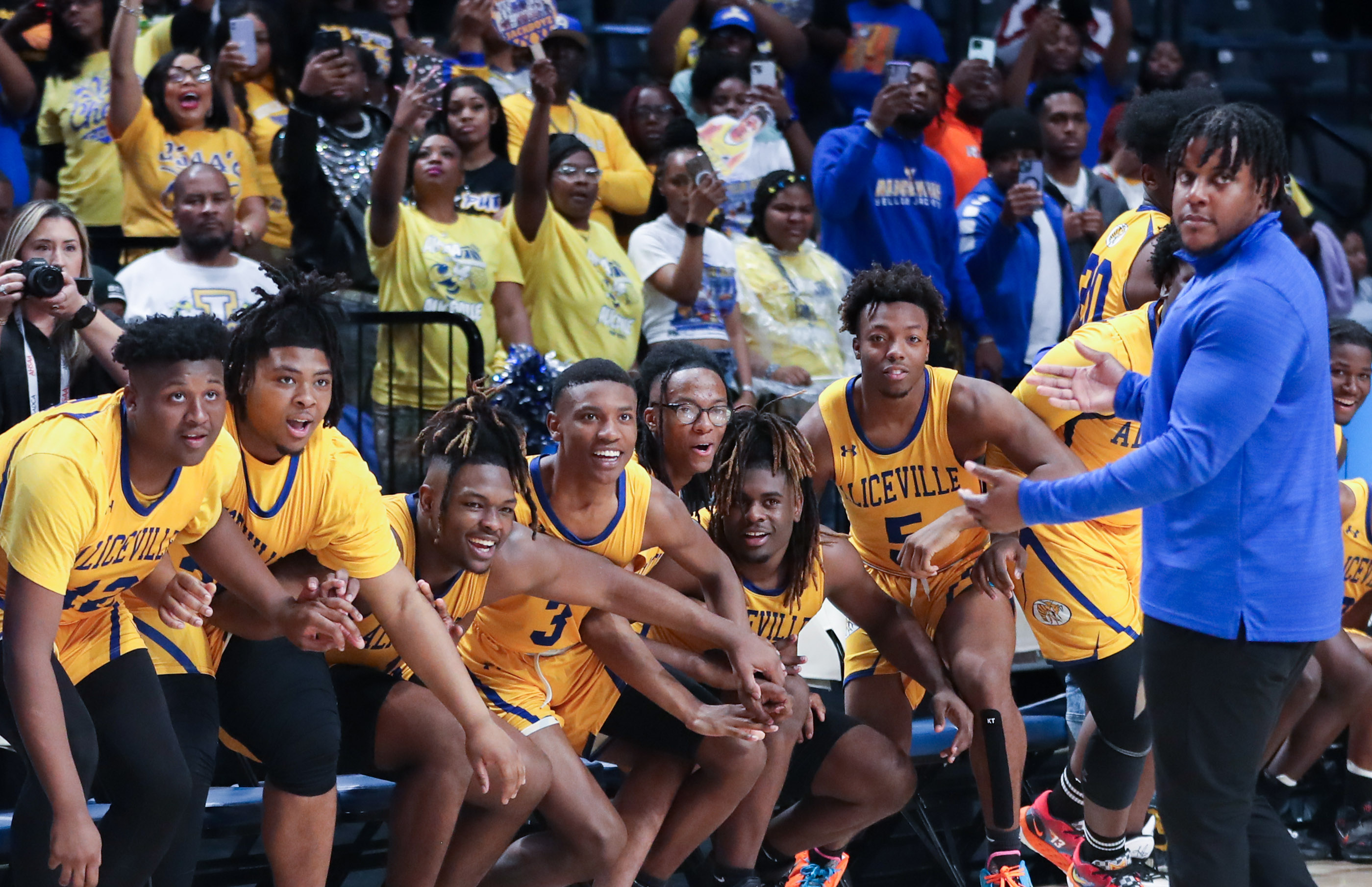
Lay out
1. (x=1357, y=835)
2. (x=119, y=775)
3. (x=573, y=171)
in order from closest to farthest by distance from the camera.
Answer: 1. (x=119, y=775)
2. (x=1357, y=835)
3. (x=573, y=171)

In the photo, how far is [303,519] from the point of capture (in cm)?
351

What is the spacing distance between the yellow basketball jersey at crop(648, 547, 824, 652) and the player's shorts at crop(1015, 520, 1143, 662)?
63 cm

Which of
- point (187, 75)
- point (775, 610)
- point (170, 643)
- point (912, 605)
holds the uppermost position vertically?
point (187, 75)

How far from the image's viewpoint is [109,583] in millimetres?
3301

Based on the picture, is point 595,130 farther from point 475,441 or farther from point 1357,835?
point 1357,835

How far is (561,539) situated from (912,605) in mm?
1187

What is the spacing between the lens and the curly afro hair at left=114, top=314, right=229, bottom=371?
10.4ft

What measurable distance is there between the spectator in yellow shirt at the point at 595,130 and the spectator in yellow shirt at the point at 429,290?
0.84 m

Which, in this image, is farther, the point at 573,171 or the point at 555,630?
the point at 573,171

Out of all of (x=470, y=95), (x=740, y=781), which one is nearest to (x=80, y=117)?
(x=470, y=95)

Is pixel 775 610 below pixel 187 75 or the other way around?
below

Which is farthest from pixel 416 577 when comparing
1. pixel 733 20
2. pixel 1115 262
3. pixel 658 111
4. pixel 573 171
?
pixel 733 20

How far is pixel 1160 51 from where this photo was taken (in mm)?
8539

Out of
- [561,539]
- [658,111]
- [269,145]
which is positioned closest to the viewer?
[561,539]
